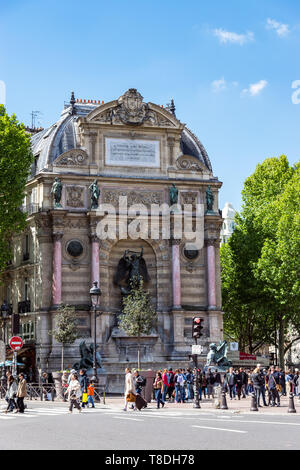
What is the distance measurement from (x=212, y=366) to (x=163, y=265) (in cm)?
993

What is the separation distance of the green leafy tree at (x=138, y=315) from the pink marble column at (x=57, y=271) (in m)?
4.29

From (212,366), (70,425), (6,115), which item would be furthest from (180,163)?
(70,425)

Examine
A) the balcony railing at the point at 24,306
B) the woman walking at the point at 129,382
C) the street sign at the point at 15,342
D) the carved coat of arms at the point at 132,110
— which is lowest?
the woman walking at the point at 129,382

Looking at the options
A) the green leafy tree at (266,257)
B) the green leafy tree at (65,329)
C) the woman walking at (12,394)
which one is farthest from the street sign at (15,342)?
the green leafy tree at (266,257)

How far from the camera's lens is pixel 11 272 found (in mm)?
52250

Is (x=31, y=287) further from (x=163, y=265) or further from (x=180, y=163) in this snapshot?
(x=180, y=163)

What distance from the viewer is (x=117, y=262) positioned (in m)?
49.4

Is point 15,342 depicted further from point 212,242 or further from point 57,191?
point 212,242

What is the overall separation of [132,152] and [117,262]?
764cm

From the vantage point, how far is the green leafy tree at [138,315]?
44.3m

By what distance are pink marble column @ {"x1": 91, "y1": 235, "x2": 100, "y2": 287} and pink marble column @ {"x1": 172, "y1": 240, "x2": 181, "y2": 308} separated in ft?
16.9

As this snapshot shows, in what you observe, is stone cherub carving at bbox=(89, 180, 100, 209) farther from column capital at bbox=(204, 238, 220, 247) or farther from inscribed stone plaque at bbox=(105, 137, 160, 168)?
column capital at bbox=(204, 238, 220, 247)

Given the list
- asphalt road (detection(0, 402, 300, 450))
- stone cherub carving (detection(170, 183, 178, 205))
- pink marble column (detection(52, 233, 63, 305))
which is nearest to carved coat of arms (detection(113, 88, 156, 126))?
stone cherub carving (detection(170, 183, 178, 205))

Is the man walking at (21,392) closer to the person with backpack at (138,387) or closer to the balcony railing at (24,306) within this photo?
the person with backpack at (138,387)
